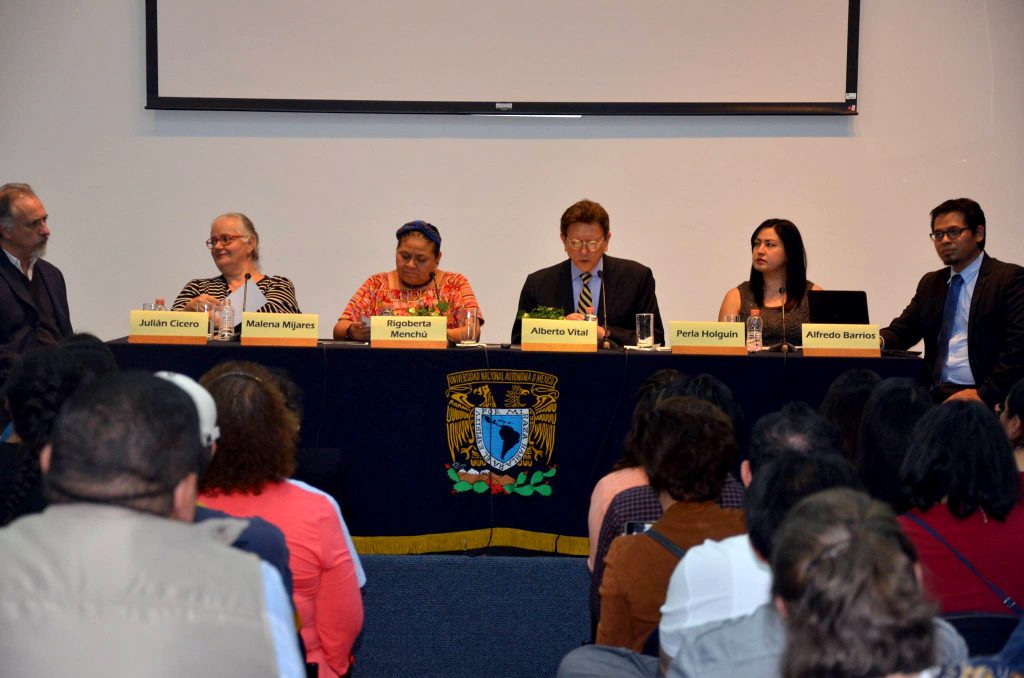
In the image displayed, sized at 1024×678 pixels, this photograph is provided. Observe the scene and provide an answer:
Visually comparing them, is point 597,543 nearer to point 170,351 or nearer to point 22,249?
point 170,351

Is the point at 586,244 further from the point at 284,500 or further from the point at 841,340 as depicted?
the point at 284,500

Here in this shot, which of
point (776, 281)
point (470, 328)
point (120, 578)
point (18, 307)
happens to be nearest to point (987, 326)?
point (776, 281)

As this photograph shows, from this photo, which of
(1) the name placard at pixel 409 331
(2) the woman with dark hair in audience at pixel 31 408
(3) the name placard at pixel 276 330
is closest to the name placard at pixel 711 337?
(1) the name placard at pixel 409 331

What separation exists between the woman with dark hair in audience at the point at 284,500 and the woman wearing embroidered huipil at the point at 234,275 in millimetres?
2158

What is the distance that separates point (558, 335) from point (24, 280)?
2242 millimetres

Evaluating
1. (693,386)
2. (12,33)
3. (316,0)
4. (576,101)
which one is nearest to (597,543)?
(693,386)

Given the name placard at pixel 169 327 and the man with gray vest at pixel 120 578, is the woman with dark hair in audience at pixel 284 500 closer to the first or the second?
the man with gray vest at pixel 120 578

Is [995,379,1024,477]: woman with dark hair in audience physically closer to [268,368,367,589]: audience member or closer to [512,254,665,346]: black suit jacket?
[268,368,367,589]: audience member

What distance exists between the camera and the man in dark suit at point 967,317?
3.96 metres

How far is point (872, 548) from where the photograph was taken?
3.44ft

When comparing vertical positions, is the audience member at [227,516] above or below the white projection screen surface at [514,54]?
below

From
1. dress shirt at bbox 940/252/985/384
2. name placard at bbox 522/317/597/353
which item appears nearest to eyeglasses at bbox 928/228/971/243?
dress shirt at bbox 940/252/985/384

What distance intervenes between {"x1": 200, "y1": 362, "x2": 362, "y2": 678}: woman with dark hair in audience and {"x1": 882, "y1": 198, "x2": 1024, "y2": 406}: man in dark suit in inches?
110

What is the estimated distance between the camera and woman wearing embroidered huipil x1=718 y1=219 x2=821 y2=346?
4.20 meters
